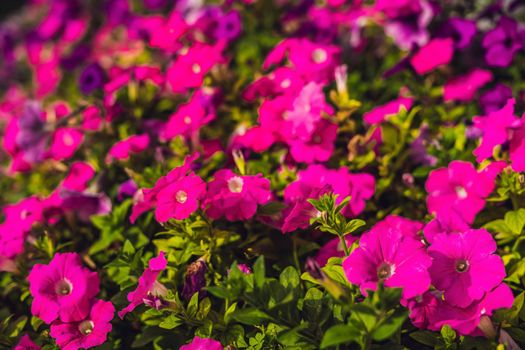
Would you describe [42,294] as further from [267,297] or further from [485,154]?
[485,154]

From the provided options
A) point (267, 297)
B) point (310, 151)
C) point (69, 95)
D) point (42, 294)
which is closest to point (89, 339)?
point (42, 294)

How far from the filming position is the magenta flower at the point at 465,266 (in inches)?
57.3

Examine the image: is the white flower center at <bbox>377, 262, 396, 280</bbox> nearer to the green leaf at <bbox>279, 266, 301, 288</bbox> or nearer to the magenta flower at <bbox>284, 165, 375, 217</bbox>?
the green leaf at <bbox>279, 266, 301, 288</bbox>

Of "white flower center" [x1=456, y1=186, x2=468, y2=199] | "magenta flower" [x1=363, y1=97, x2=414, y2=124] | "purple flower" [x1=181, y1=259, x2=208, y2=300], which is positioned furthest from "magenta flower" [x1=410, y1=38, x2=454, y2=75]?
"purple flower" [x1=181, y1=259, x2=208, y2=300]

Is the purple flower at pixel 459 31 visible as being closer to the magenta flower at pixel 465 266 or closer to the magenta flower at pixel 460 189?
the magenta flower at pixel 460 189

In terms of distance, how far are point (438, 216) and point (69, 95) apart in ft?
8.91

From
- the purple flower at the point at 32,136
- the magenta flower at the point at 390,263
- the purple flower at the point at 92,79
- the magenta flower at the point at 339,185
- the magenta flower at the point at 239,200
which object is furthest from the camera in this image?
the purple flower at the point at 92,79

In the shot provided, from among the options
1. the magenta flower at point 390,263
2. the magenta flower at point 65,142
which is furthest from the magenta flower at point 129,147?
the magenta flower at point 390,263

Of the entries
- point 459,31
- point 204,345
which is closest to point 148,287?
point 204,345

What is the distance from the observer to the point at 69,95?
3541 millimetres

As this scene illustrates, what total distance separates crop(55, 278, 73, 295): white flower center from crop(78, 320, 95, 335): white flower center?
13 cm

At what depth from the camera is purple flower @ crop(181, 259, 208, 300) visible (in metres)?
1.63

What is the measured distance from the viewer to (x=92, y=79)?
9.13 feet

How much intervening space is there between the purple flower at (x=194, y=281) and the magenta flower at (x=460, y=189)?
2.56ft
